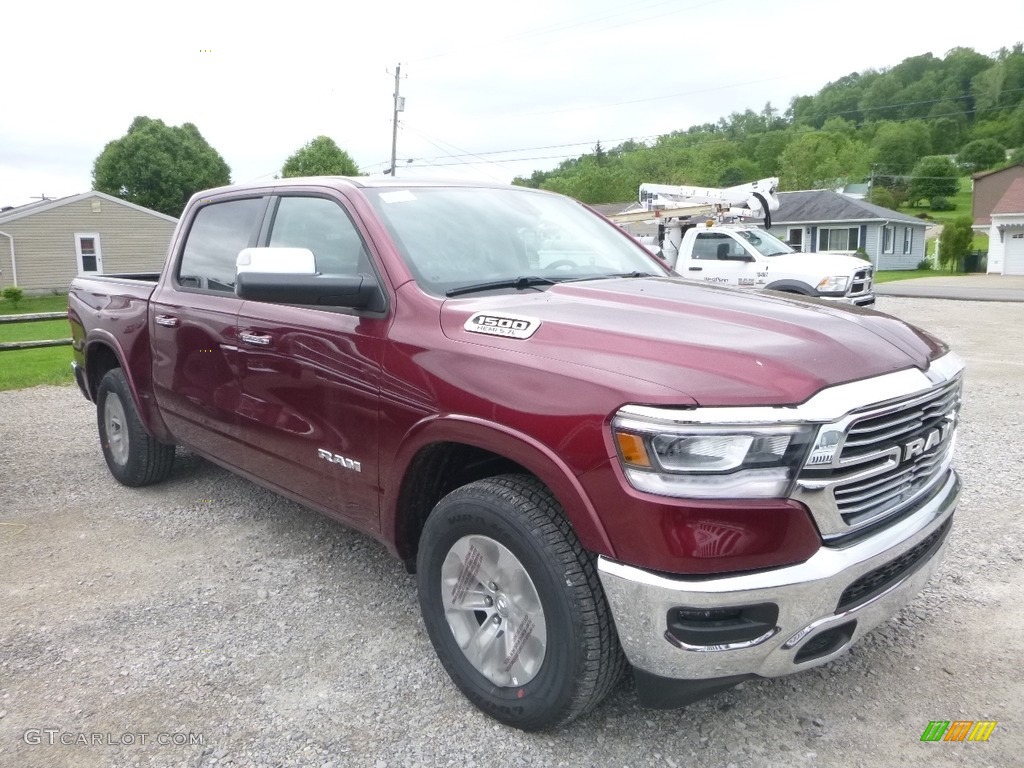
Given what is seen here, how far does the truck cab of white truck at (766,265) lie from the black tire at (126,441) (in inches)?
422

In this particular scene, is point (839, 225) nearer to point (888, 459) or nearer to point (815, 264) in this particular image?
point (815, 264)

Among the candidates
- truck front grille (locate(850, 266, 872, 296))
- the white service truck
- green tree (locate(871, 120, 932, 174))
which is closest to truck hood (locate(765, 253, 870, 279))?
the white service truck

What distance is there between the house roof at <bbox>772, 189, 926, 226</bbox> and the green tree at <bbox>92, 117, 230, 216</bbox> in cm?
3841

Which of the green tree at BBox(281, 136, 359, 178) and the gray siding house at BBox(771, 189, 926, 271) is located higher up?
the green tree at BBox(281, 136, 359, 178)

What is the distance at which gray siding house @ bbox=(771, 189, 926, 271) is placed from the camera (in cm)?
4291

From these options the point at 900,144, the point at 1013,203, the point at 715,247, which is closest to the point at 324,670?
the point at 715,247

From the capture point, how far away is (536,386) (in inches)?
96.0

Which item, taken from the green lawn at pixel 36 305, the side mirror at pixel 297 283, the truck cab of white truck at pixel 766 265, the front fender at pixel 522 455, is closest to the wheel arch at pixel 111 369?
the side mirror at pixel 297 283

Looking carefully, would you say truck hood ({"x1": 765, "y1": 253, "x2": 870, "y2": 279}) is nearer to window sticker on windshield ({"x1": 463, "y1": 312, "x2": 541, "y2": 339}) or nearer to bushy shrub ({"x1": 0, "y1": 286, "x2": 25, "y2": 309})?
window sticker on windshield ({"x1": 463, "y1": 312, "x2": 541, "y2": 339})

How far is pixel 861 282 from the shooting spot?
50.0 ft

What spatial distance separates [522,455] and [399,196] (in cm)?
154

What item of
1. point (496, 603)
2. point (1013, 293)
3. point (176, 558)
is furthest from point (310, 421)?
point (1013, 293)

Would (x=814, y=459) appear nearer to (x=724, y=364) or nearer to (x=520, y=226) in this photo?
(x=724, y=364)

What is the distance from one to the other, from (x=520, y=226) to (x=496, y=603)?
5.65ft
